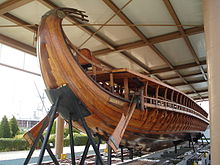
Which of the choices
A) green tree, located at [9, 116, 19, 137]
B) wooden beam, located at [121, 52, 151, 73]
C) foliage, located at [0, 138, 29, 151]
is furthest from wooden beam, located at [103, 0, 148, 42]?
green tree, located at [9, 116, 19, 137]

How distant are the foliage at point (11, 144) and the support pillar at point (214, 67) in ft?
36.6

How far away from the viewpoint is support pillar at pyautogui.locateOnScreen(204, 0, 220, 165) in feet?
9.16

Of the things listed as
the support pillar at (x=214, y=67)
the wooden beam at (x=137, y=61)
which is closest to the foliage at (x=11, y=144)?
the wooden beam at (x=137, y=61)

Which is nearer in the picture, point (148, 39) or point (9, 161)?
point (9, 161)

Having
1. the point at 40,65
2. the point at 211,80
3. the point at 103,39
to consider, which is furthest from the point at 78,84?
the point at 103,39

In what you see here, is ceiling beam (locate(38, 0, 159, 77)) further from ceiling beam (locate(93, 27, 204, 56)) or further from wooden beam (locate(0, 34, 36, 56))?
wooden beam (locate(0, 34, 36, 56))

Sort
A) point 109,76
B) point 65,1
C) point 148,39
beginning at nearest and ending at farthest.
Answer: point 109,76 → point 65,1 → point 148,39

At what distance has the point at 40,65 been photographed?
3.01 metres

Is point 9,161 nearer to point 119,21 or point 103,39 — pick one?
point 103,39

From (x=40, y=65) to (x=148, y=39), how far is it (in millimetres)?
5274

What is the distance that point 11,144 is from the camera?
37.6ft

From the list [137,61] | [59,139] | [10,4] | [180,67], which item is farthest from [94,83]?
[180,67]

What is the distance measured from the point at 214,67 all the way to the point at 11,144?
11449 millimetres

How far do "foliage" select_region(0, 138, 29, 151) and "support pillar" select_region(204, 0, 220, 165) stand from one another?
11155 mm
